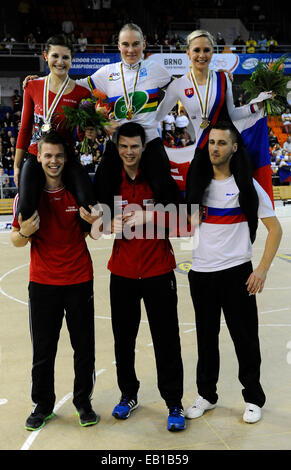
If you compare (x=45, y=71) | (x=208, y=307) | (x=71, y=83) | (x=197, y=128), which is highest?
(x=45, y=71)

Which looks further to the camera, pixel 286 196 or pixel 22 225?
pixel 286 196

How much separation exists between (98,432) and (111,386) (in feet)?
2.45

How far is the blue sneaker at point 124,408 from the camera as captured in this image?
371cm

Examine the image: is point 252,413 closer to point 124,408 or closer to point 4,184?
point 124,408

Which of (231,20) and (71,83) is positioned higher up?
(231,20)

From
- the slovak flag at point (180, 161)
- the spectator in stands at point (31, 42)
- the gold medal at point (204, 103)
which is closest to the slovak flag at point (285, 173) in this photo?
the spectator in stands at point (31, 42)

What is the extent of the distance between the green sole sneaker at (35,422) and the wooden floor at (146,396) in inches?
1.8

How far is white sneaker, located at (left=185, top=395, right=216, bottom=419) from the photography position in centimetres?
370

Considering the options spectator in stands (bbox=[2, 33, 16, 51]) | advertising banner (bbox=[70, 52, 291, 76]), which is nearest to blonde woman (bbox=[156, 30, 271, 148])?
advertising banner (bbox=[70, 52, 291, 76])

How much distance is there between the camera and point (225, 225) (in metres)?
3.52

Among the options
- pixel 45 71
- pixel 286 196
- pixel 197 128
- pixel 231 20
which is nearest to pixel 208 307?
pixel 197 128

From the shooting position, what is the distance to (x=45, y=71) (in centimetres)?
1745
